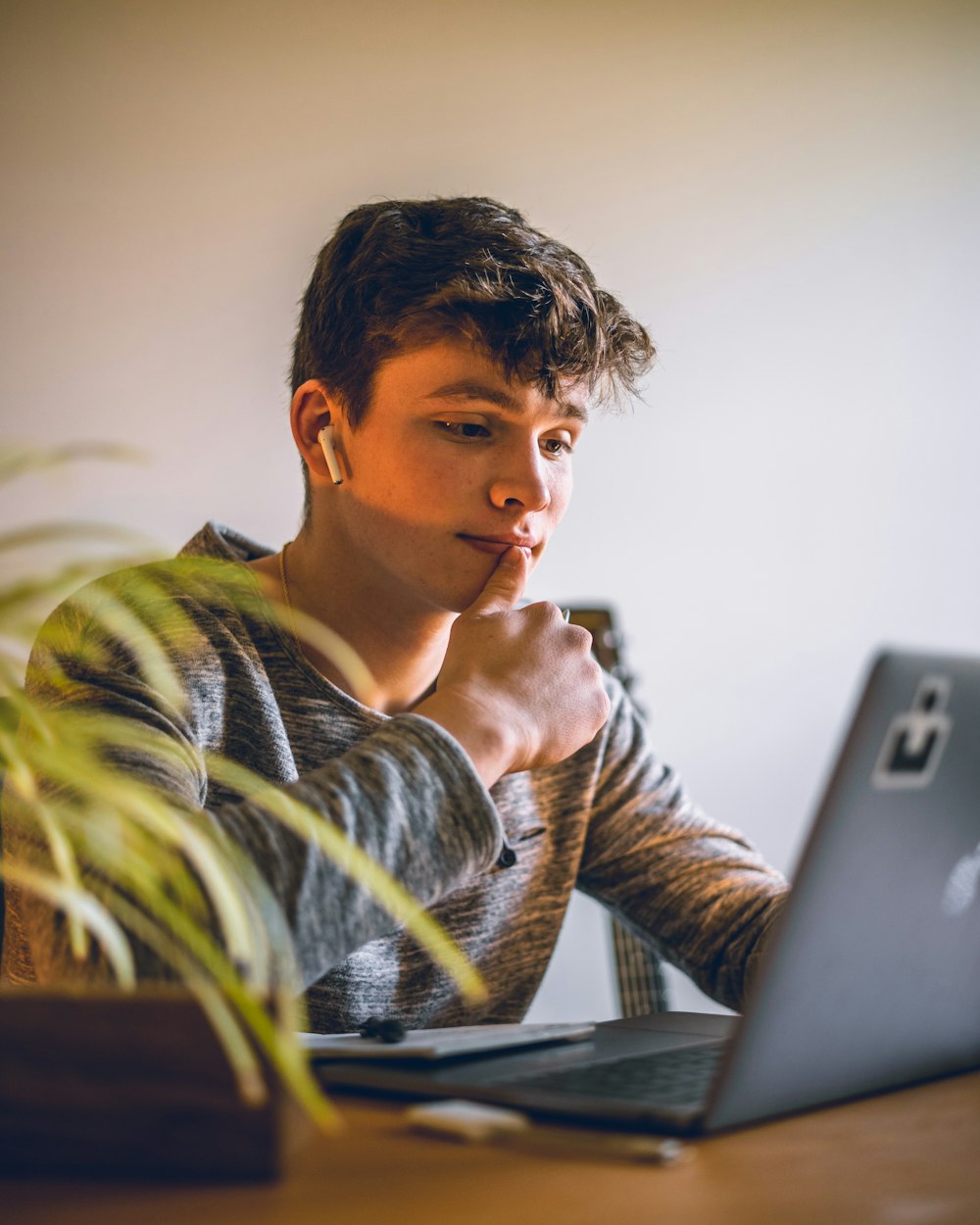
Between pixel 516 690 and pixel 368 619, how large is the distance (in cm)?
38

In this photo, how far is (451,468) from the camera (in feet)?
4.19

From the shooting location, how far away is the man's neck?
1.39 metres

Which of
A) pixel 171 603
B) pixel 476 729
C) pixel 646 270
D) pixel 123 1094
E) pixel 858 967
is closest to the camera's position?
pixel 123 1094

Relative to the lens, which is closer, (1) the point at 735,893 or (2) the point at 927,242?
(1) the point at 735,893

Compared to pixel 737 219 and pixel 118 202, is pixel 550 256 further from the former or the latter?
pixel 737 219

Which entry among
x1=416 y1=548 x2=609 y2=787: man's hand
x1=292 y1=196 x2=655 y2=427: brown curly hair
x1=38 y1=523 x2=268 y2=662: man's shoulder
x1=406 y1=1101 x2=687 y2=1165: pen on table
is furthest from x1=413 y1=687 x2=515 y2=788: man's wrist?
x1=292 y1=196 x2=655 y2=427: brown curly hair

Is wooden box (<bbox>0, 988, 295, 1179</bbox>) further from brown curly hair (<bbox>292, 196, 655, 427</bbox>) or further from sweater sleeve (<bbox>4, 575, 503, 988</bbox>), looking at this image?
brown curly hair (<bbox>292, 196, 655, 427</bbox>)

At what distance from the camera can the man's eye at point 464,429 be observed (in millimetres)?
1286

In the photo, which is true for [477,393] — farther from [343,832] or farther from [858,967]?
[858,967]

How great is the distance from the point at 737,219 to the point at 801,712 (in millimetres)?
1085

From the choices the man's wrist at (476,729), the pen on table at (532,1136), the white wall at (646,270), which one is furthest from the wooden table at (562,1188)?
the white wall at (646,270)

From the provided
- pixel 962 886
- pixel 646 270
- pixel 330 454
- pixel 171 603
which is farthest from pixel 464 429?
pixel 646 270

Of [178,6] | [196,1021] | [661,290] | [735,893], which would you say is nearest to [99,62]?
[178,6]

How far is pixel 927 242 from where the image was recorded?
2.80 m
